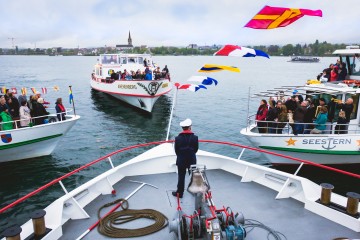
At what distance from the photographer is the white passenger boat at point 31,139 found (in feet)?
40.4

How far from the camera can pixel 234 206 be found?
6066 mm

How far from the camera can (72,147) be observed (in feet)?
56.1

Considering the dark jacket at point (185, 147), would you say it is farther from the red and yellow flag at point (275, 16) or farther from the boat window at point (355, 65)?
the boat window at point (355, 65)

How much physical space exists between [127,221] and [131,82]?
2042 centimetres

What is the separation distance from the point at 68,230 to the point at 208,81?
7.56m

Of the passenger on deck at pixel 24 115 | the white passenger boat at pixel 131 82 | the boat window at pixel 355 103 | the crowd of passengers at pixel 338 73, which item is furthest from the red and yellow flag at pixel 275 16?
the white passenger boat at pixel 131 82

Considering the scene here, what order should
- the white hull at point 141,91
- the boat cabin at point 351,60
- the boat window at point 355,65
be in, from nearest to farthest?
the boat cabin at point 351,60
the boat window at point 355,65
the white hull at point 141,91

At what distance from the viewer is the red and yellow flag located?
27.0ft

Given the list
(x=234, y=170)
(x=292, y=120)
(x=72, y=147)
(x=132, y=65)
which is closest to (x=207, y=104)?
(x=132, y=65)

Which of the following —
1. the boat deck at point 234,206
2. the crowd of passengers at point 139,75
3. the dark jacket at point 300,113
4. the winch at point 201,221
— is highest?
the crowd of passengers at point 139,75

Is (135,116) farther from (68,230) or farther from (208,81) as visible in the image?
(68,230)

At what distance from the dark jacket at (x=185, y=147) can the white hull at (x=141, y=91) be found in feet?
63.3

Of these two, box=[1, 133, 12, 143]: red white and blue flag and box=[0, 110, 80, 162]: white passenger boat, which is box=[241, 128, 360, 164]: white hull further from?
box=[1, 133, 12, 143]: red white and blue flag

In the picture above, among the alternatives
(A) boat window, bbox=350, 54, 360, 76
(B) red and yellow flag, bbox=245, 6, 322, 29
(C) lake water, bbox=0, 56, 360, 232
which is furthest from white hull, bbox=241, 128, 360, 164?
(B) red and yellow flag, bbox=245, 6, 322, 29
